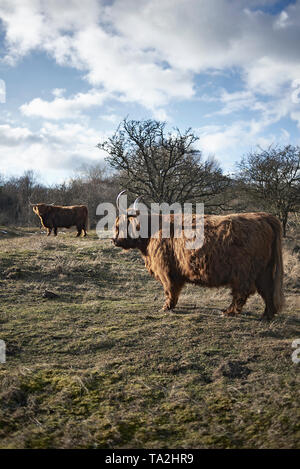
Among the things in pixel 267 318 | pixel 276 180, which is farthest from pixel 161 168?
pixel 267 318

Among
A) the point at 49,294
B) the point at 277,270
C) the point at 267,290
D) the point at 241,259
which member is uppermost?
the point at 241,259

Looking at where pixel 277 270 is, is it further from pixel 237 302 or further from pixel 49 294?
pixel 49 294

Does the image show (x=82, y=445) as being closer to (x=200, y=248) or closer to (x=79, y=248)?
(x=200, y=248)

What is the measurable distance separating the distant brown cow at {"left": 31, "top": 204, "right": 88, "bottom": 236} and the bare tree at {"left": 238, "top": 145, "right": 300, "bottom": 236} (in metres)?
7.57

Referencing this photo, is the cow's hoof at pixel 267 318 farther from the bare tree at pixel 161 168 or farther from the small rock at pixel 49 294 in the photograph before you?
the bare tree at pixel 161 168

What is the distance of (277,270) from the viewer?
517 cm

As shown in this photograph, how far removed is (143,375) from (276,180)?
1403cm

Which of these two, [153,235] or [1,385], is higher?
[153,235]

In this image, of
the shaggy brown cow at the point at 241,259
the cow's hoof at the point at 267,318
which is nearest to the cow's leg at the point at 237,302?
the shaggy brown cow at the point at 241,259

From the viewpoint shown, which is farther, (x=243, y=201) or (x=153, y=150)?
(x=243, y=201)

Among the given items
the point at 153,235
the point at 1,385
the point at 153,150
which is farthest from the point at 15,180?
the point at 1,385

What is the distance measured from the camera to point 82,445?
248 cm

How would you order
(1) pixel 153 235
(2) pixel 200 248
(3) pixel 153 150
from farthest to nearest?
(3) pixel 153 150, (1) pixel 153 235, (2) pixel 200 248
